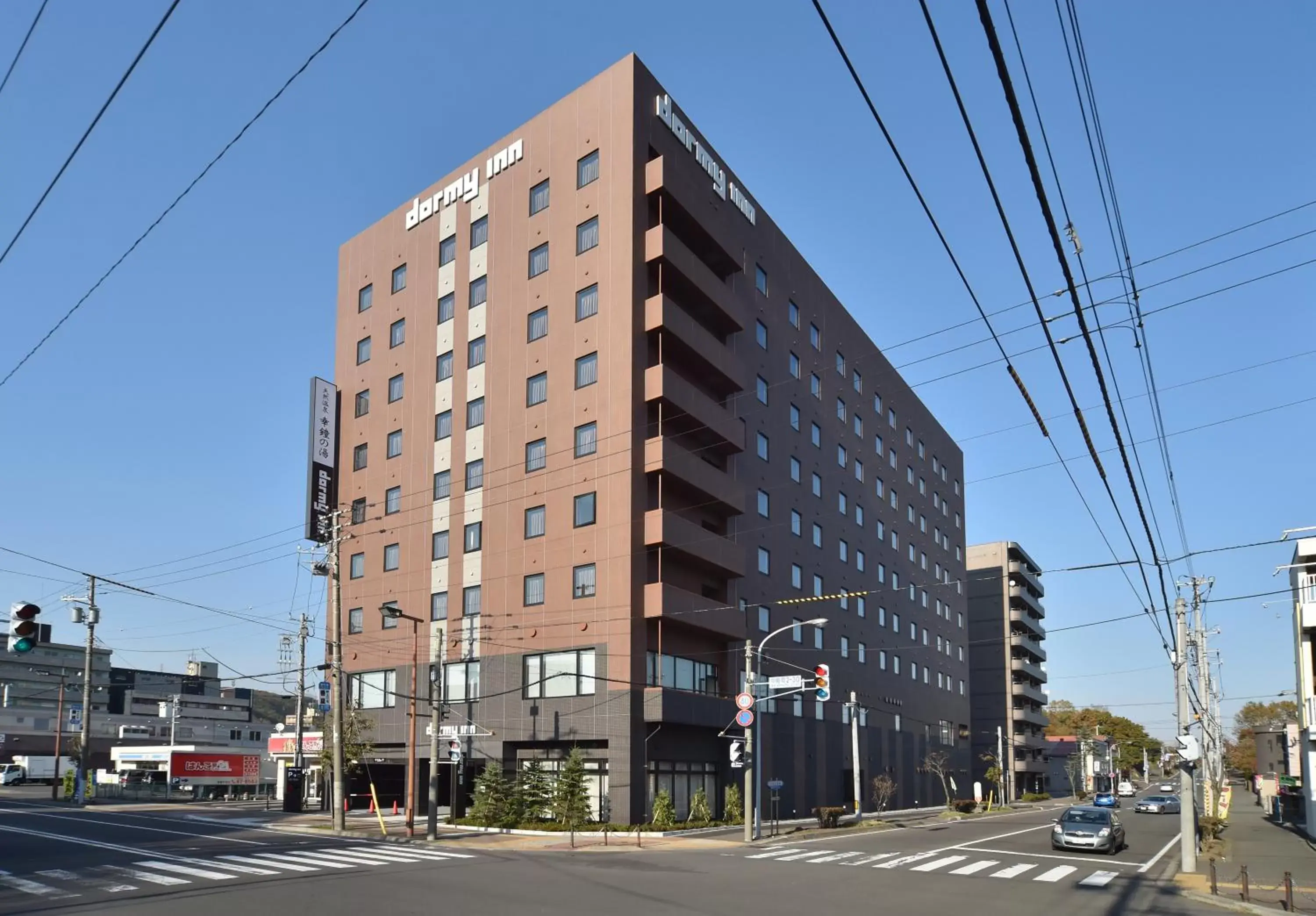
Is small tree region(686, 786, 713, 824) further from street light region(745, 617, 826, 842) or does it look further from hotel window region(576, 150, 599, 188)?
hotel window region(576, 150, 599, 188)

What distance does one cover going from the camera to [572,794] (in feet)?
138

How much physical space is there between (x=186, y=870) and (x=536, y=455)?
90.5ft

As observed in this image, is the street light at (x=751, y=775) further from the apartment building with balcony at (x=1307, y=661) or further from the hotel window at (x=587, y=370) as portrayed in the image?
the apartment building with balcony at (x=1307, y=661)

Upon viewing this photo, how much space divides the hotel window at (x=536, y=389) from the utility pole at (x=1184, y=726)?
29672 mm

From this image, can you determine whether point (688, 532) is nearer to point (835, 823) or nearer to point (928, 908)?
point (835, 823)

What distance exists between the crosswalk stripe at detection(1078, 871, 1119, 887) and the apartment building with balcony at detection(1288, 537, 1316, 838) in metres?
19.4

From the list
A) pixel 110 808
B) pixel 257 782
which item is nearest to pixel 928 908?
pixel 110 808

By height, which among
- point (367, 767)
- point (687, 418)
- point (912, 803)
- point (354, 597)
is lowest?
point (912, 803)

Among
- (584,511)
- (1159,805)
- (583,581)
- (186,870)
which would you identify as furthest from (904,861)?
(1159,805)

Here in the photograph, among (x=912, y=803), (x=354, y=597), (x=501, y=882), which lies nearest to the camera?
(x=501, y=882)

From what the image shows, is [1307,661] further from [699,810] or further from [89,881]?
[89,881]

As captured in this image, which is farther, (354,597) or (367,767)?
(354,597)

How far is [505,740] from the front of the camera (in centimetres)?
5031

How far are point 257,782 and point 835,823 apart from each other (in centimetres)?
5141
